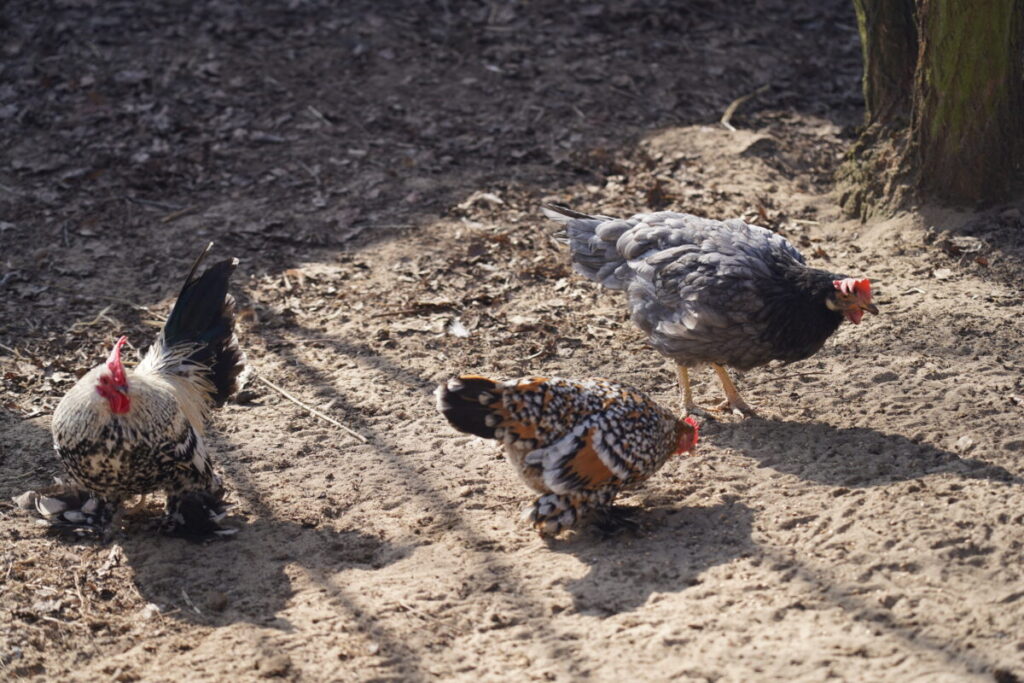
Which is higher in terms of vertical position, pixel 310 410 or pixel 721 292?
pixel 721 292

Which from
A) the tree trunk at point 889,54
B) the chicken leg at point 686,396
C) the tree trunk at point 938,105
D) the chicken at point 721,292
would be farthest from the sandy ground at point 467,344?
the tree trunk at point 889,54

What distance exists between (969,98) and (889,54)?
0.89 m

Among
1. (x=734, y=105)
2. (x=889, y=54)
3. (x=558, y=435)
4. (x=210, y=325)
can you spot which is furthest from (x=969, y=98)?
(x=210, y=325)

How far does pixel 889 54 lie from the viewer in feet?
22.7

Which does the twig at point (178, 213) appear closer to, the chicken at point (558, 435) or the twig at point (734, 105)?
the chicken at point (558, 435)

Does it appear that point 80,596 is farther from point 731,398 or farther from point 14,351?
point 731,398

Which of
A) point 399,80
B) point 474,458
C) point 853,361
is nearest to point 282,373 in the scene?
point 474,458

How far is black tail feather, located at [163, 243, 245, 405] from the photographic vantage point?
4.84 metres

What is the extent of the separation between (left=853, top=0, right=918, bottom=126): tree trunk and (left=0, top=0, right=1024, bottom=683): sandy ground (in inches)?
30.9

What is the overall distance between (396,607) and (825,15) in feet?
27.6

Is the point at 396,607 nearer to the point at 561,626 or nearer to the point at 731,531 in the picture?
the point at 561,626

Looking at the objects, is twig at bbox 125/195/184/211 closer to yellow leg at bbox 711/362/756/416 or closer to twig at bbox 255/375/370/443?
twig at bbox 255/375/370/443

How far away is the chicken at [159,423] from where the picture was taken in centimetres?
413

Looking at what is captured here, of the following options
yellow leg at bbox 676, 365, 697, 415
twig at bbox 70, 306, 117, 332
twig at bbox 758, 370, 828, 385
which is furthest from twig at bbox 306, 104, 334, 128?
twig at bbox 758, 370, 828, 385
